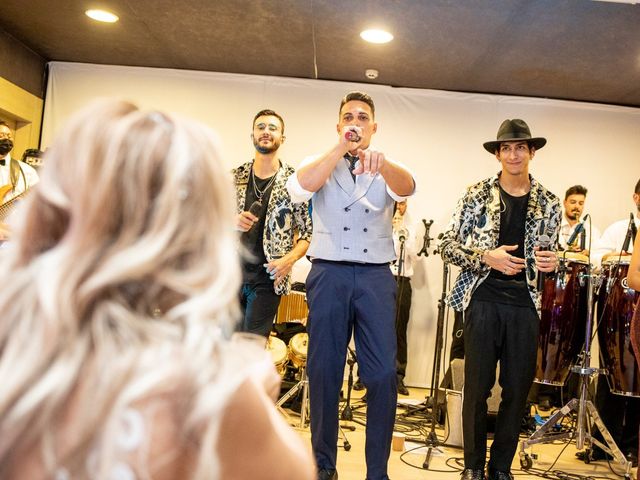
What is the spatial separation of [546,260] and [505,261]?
21cm

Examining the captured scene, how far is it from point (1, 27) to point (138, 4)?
1782mm

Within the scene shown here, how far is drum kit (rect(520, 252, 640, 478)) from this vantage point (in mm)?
4352

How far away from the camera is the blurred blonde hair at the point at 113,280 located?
2.66ft

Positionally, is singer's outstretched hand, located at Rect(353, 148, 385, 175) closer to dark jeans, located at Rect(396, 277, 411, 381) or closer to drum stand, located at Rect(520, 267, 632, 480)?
drum stand, located at Rect(520, 267, 632, 480)

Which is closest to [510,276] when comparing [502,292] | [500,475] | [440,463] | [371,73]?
[502,292]

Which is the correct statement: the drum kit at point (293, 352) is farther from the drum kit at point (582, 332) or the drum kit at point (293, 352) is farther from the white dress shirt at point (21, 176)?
the white dress shirt at point (21, 176)

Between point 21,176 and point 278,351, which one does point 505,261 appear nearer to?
point 278,351

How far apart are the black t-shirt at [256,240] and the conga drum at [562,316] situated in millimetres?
1898

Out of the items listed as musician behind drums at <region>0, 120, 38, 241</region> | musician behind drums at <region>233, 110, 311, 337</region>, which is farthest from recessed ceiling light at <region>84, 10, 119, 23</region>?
musician behind drums at <region>233, 110, 311, 337</region>

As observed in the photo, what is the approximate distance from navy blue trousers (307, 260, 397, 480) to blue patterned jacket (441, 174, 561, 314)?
571mm

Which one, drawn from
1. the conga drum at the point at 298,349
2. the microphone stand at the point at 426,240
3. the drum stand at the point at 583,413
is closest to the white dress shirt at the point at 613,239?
the microphone stand at the point at 426,240

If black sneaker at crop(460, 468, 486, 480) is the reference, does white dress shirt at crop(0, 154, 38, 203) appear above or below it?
above

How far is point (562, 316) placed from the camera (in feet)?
14.8

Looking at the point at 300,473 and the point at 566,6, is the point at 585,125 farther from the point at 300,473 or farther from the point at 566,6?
the point at 300,473
